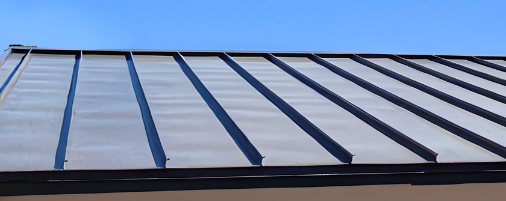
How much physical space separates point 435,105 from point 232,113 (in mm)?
2551

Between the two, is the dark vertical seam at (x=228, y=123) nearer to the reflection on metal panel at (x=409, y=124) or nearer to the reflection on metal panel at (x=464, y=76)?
the reflection on metal panel at (x=409, y=124)

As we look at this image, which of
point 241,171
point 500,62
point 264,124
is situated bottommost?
point 241,171

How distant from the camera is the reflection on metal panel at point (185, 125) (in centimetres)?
320

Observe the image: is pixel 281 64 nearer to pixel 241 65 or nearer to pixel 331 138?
pixel 241 65

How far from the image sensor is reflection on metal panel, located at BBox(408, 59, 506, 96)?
252 inches

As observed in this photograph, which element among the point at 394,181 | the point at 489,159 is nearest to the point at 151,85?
the point at 394,181

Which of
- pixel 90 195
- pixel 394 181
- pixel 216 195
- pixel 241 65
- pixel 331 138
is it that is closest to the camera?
pixel 90 195

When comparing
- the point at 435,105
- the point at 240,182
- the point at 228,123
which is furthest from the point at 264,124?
the point at 435,105

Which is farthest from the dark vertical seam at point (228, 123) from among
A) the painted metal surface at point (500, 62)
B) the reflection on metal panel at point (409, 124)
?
the painted metal surface at point (500, 62)

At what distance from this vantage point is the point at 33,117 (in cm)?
385

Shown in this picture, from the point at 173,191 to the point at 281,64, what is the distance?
452cm

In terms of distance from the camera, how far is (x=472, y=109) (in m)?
5.25

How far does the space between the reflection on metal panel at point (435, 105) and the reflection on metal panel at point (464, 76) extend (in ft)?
3.91

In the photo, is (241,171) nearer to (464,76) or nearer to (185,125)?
(185,125)
